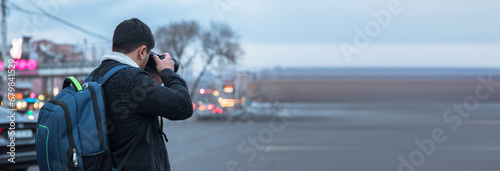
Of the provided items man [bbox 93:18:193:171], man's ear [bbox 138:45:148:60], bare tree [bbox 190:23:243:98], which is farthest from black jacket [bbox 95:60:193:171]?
bare tree [bbox 190:23:243:98]

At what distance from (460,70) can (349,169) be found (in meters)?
3.46

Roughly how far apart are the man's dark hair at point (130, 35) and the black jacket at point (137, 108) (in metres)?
0.14

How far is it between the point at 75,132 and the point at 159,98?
0.38 meters

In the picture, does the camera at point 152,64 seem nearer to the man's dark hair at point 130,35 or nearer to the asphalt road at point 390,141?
the man's dark hair at point 130,35

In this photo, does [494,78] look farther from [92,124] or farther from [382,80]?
[92,124]

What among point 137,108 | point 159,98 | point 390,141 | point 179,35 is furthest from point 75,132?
point 179,35

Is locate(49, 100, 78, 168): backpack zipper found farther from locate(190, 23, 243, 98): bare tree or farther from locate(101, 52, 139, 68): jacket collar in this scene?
locate(190, 23, 243, 98): bare tree

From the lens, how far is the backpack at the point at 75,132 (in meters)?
2.02

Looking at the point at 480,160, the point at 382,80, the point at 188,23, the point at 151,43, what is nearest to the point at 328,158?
the point at 480,160

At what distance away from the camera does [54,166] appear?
2.05 metres

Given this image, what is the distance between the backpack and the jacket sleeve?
0.16m

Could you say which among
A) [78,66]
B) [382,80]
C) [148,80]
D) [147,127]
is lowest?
[147,127]

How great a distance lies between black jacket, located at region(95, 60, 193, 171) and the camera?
2100 mm

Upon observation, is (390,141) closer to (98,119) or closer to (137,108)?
(137,108)
